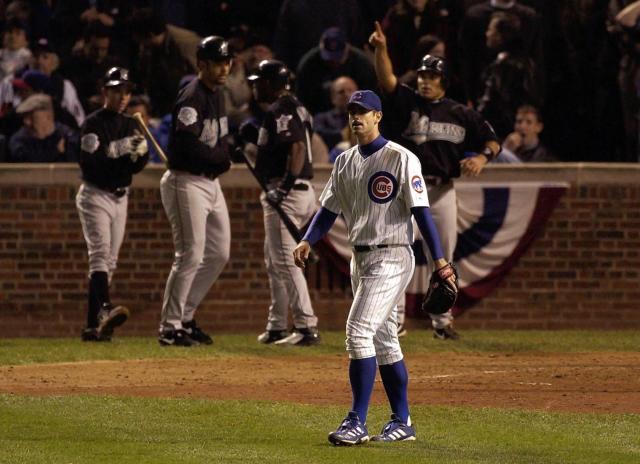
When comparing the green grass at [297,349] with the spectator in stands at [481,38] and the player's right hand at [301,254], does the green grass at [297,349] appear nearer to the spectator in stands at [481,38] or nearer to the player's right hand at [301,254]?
the spectator in stands at [481,38]

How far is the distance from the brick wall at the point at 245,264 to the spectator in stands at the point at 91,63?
2440 mm

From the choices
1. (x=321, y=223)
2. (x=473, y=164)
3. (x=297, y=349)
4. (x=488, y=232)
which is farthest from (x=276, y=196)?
(x=321, y=223)

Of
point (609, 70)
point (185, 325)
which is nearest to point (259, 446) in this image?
point (185, 325)

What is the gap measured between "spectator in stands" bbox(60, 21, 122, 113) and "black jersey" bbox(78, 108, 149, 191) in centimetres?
330

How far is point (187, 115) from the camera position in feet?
37.4

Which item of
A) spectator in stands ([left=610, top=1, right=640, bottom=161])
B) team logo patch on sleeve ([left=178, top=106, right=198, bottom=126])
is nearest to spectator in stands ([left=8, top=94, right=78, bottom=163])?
team logo patch on sleeve ([left=178, top=106, right=198, bottom=126])

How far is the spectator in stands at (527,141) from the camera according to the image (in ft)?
45.4

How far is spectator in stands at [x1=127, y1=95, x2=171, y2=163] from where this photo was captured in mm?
13727

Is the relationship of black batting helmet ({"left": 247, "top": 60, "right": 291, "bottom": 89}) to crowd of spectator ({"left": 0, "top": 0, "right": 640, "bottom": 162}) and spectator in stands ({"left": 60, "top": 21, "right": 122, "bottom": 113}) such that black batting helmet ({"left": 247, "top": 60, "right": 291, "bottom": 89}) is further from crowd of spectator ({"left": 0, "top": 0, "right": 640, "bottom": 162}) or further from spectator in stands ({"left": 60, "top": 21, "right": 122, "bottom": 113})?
spectator in stands ({"left": 60, "top": 21, "right": 122, "bottom": 113})

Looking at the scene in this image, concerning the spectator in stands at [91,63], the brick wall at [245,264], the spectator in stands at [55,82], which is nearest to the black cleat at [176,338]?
the brick wall at [245,264]

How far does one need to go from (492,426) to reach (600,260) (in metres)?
5.65

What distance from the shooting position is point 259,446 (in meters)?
7.18

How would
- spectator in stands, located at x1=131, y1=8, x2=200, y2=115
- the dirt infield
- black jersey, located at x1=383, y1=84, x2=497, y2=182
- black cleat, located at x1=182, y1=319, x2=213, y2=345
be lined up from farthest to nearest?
spectator in stands, located at x1=131, y1=8, x2=200, y2=115 → black cleat, located at x1=182, y1=319, x2=213, y2=345 → black jersey, located at x1=383, y1=84, x2=497, y2=182 → the dirt infield

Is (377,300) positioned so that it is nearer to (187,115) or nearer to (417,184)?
(417,184)
